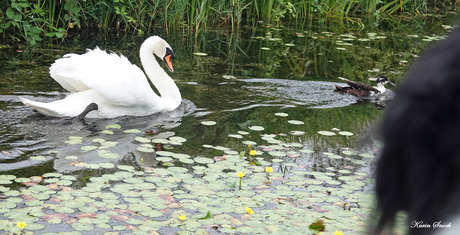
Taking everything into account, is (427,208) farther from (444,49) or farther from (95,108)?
(95,108)

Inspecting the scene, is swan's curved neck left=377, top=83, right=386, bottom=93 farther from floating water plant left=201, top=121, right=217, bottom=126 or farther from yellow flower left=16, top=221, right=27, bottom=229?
yellow flower left=16, top=221, right=27, bottom=229

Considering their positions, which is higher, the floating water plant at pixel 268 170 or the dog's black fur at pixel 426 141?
the dog's black fur at pixel 426 141

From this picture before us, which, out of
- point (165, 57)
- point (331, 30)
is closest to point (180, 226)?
point (165, 57)

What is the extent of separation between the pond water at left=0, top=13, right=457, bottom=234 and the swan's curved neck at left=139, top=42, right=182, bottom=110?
0.19 metres

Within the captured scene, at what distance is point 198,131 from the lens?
17.5 ft

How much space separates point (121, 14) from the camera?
900 centimetres

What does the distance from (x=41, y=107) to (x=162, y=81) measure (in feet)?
5.22

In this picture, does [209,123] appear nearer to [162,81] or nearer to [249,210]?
[162,81]

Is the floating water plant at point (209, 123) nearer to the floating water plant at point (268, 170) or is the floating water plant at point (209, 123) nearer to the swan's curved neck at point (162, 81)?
A: the swan's curved neck at point (162, 81)

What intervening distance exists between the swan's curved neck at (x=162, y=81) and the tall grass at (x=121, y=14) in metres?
2.57

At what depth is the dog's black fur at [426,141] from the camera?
21.9 inches

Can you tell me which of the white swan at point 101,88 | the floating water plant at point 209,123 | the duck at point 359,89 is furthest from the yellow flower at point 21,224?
the duck at point 359,89

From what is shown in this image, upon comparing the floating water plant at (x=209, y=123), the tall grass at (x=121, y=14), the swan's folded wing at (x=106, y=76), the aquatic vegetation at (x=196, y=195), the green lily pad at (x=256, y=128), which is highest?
the tall grass at (x=121, y=14)

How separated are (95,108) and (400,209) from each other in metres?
5.08
